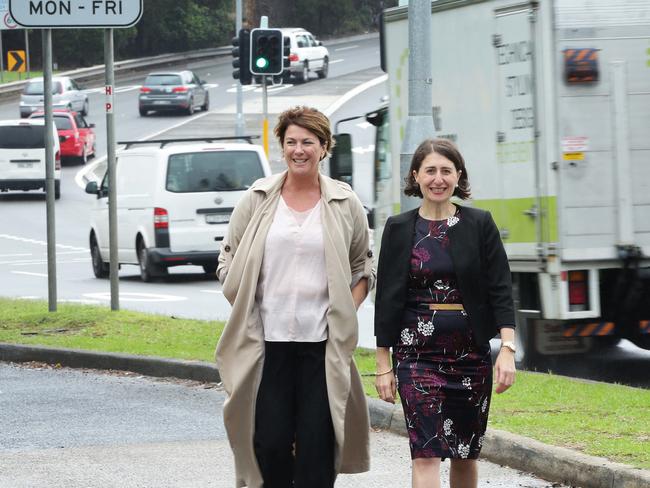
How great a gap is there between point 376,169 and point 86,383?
4.24 meters

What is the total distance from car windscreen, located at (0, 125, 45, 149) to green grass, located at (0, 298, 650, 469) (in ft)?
68.6

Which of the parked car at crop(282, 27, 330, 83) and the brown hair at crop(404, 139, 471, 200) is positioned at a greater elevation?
the parked car at crop(282, 27, 330, 83)

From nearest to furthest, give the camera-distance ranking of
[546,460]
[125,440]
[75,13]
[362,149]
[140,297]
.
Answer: [546,460]
[125,440]
[75,13]
[140,297]
[362,149]

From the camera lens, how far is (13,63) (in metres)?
29.6

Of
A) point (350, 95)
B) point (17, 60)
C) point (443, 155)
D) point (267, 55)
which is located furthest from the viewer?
point (350, 95)

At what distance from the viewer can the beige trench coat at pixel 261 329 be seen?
584 cm

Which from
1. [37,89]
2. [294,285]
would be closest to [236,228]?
[294,285]

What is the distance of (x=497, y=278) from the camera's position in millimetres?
5762

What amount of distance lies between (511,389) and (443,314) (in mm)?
4352

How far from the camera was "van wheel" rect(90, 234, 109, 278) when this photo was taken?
23.3m

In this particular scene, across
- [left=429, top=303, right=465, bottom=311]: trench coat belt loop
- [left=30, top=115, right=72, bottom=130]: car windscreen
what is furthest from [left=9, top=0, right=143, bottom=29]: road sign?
[left=30, top=115, right=72, bottom=130]: car windscreen

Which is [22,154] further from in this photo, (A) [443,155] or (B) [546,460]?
(A) [443,155]

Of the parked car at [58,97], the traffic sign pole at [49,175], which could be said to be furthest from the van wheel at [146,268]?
the parked car at [58,97]

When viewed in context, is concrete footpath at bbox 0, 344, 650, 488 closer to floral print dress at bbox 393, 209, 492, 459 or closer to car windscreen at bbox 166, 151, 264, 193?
floral print dress at bbox 393, 209, 492, 459
